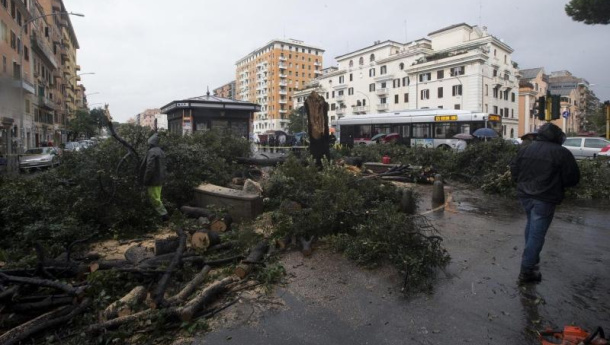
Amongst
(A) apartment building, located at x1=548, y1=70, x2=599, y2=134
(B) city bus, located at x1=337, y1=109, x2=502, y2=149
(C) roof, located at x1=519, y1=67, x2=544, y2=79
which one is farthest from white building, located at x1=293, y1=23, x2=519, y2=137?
(A) apartment building, located at x1=548, y1=70, x2=599, y2=134

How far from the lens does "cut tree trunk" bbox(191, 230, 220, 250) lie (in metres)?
5.66

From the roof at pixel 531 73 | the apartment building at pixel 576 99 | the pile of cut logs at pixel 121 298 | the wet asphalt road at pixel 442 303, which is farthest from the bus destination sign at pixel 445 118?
the apartment building at pixel 576 99

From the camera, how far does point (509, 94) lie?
57.9 m

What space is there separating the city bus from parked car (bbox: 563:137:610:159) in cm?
434

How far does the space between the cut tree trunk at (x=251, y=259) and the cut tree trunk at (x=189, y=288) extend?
0.40 m

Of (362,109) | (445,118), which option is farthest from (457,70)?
(445,118)

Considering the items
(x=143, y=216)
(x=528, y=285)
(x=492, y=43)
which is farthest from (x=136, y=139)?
(x=492, y=43)

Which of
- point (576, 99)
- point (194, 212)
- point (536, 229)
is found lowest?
point (194, 212)

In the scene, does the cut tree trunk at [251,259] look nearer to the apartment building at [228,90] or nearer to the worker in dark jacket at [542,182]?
the worker in dark jacket at [542,182]

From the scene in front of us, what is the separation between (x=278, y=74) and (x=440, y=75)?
61452 millimetres

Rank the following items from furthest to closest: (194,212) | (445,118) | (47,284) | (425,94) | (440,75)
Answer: (425,94), (440,75), (445,118), (194,212), (47,284)

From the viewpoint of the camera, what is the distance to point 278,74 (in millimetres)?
108125

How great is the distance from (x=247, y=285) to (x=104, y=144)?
18.3 feet

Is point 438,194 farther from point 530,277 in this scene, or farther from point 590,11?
point 590,11
